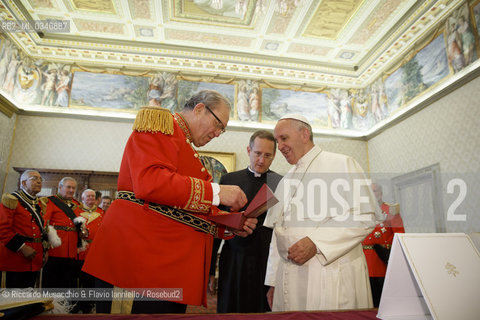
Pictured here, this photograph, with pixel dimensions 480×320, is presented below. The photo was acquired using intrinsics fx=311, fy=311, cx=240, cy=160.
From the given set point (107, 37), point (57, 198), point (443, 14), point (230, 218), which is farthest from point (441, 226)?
point (107, 37)

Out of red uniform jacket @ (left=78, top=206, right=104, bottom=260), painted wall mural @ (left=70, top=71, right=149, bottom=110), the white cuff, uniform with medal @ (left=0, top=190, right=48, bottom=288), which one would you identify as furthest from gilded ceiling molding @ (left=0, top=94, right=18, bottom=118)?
the white cuff

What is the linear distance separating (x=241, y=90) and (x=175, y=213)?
29.9ft

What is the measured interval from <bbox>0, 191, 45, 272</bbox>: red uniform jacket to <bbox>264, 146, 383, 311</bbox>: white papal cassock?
3606mm

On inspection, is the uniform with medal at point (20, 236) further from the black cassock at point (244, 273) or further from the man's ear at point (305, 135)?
the man's ear at point (305, 135)

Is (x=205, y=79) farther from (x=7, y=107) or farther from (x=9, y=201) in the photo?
(x=9, y=201)

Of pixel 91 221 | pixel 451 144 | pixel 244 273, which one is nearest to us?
pixel 244 273

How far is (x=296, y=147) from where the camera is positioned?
2.54 meters

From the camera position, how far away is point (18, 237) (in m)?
4.10

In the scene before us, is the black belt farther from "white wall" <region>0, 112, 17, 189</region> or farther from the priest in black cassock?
"white wall" <region>0, 112, 17, 189</region>

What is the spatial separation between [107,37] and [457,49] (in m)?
9.22

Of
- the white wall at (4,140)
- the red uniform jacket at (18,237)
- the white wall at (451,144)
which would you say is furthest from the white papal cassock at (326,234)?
the white wall at (4,140)

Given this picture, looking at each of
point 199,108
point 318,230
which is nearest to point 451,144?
point 318,230

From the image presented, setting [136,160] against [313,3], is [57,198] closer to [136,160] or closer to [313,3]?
[136,160]

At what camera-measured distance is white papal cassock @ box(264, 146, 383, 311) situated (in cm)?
196
